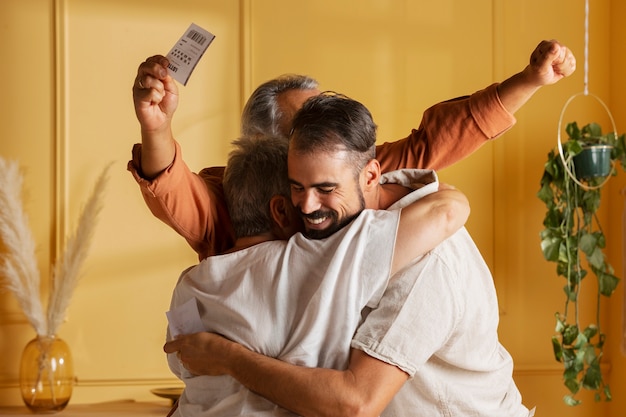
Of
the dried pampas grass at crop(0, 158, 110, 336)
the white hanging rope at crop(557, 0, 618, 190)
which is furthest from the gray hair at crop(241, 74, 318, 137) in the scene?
the white hanging rope at crop(557, 0, 618, 190)

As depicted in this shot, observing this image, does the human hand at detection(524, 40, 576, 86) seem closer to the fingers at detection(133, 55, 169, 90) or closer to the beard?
the beard

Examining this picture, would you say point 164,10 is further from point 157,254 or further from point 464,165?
point 464,165

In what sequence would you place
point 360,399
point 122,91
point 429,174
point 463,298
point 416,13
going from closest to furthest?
point 360,399 < point 463,298 < point 429,174 < point 122,91 < point 416,13

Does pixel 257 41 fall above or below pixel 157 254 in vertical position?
above

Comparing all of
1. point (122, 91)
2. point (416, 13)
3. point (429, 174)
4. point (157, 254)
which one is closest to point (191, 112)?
point (122, 91)

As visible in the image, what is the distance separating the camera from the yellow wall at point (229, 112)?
391 centimetres

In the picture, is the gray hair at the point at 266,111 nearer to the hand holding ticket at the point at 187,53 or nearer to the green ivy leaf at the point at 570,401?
the hand holding ticket at the point at 187,53

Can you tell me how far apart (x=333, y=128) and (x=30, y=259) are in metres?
2.35

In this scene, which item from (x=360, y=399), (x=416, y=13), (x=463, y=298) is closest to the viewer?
(x=360, y=399)

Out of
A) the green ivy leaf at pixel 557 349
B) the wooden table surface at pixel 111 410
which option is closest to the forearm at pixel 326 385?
the wooden table surface at pixel 111 410

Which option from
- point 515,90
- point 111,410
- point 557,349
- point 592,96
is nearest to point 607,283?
point 557,349

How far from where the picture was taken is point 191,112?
402cm

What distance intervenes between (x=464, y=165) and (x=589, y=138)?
0.56m

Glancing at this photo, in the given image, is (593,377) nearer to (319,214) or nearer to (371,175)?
(371,175)
